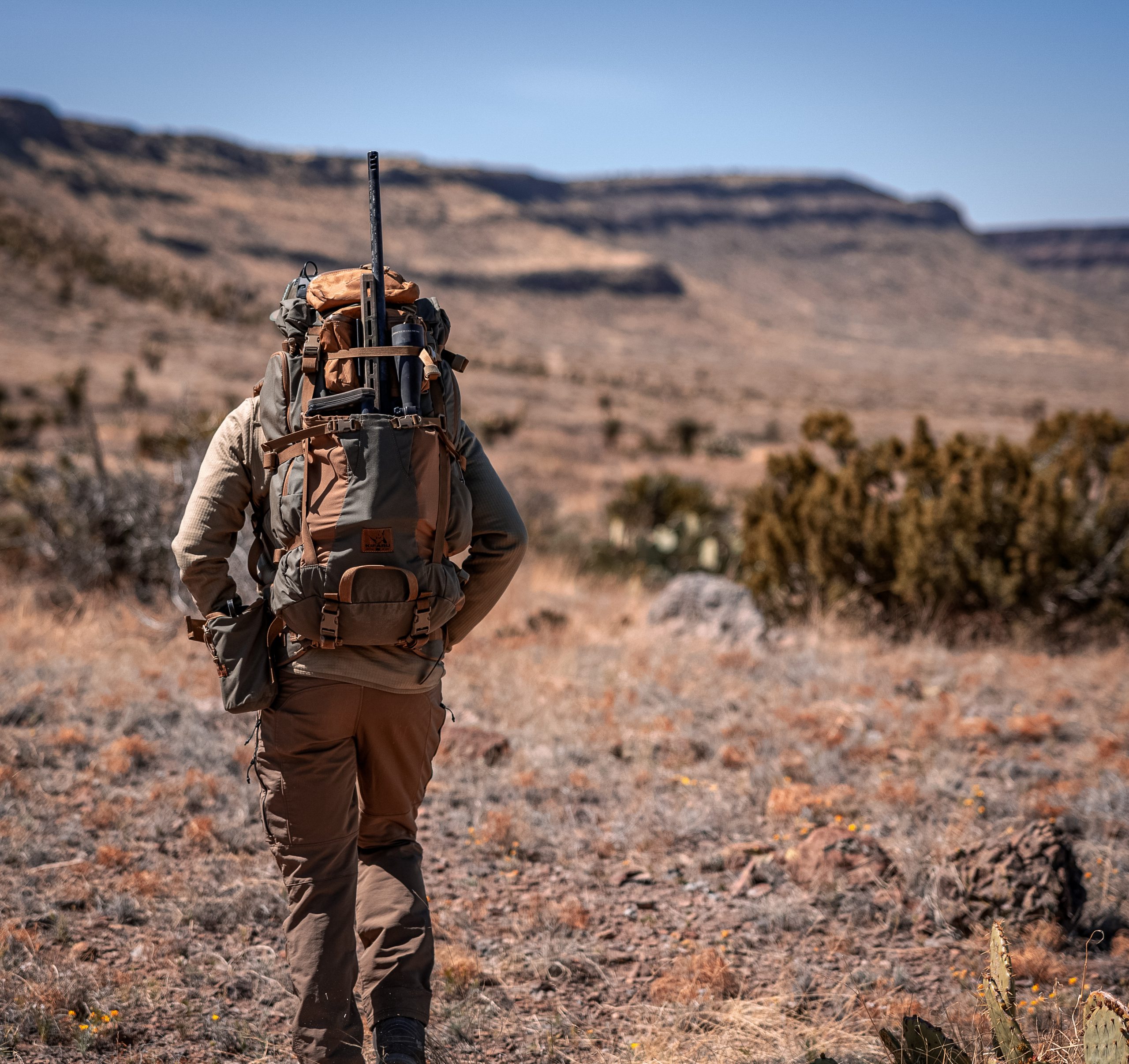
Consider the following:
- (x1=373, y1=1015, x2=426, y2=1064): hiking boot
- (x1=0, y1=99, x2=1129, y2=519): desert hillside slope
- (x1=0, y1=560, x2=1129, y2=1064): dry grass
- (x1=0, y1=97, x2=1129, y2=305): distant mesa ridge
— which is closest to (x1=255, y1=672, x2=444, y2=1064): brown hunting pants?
(x1=373, y1=1015, x2=426, y2=1064): hiking boot

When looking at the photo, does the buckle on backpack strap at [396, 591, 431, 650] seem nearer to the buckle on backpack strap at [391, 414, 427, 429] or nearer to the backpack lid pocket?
the backpack lid pocket

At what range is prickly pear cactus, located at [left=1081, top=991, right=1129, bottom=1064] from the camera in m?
1.84

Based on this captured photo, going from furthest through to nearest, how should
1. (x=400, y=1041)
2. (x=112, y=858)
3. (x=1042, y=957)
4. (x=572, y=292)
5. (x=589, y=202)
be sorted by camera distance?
1. (x=589, y=202)
2. (x=572, y=292)
3. (x=112, y=858)
4. (x=1042, y=957)
5. (x=400, y=1041)

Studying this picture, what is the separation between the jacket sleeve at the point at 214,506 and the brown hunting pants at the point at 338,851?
1.10ft

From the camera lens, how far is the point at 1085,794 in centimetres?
409

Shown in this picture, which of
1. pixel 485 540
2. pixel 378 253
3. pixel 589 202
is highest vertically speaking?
pixel 589 202

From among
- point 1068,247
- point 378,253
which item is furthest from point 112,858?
point 1068,247

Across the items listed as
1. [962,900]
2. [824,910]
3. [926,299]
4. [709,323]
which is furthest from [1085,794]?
[926,299]

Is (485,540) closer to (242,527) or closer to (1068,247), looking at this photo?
(242,527)

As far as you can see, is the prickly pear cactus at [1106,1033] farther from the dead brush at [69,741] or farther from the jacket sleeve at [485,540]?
the dead brush at [69,741]

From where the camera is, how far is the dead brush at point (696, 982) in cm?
276

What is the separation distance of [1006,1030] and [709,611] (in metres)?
4.70

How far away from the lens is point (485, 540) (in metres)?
2.43

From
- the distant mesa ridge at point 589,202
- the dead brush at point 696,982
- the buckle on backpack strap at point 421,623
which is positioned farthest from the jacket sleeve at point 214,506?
the distant mesa ridge at point 589,202
